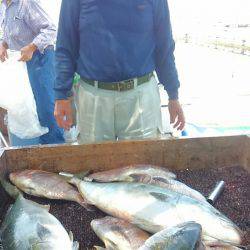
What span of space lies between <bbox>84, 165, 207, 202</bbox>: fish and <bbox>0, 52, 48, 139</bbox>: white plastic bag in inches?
93.5

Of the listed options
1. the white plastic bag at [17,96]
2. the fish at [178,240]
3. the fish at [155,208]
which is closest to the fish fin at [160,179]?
the fish at [155,208]

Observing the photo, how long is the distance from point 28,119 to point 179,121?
7.25ft

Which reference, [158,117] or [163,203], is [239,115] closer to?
[158,117]

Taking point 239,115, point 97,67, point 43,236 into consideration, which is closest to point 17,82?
point 97,67

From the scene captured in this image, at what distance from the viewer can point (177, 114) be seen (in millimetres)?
3314

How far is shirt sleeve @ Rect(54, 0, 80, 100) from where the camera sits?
118 inches

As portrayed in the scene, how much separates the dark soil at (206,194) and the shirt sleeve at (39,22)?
2.84 meters

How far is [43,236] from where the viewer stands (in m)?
2.00

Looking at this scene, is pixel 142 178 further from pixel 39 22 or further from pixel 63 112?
pixel 39 22

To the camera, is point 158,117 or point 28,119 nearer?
point 158,117

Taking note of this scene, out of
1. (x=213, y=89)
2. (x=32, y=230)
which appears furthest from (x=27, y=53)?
(x=213, y=89)

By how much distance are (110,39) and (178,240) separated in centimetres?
175

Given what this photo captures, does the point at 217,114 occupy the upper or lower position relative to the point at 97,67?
lower

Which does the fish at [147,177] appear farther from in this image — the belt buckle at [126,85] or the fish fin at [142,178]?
the belt buckle at [126,85]
